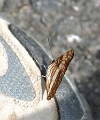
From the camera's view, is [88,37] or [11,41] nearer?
[11,41]

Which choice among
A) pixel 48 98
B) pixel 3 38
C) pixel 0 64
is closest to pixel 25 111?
pixel 48 98

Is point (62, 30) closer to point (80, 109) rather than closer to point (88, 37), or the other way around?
point (88, 37)

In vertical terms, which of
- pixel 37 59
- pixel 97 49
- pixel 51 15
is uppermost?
pixel 37 59
